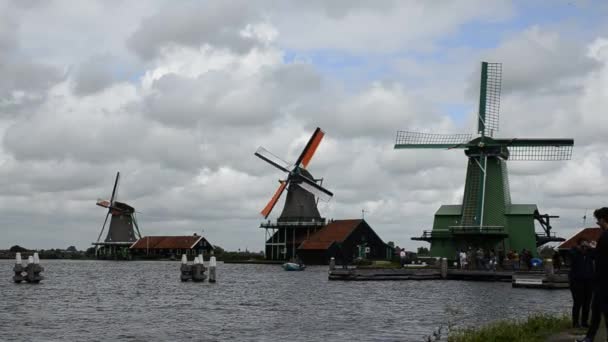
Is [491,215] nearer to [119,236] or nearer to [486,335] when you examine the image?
[486,335]

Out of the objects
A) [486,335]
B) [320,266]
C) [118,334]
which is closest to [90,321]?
[118,334]

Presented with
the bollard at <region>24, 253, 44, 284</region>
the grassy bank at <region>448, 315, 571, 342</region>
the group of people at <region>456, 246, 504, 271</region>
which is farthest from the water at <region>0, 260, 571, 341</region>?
the group of people at <region>456, 246, 504, 271</region>

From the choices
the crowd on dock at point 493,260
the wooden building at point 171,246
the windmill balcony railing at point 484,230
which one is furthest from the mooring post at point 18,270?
the wooden building at point 171,246

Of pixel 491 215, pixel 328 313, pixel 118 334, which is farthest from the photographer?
pixel 491 215

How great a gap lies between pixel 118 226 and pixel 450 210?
75227 mm

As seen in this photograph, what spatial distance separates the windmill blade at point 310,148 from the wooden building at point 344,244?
25.9ft

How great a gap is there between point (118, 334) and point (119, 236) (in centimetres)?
10515

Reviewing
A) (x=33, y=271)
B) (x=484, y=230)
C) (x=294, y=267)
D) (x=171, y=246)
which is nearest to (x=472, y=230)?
(x=484, y=230)

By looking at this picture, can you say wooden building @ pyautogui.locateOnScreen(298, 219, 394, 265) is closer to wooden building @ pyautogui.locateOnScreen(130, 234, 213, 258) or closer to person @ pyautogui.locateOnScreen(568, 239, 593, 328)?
wooden building @ pyautogui.locateOnScreen(130, 234, 213, 258)

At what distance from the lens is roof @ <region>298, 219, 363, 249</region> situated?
81625 mm

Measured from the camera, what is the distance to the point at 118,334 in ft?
73.9

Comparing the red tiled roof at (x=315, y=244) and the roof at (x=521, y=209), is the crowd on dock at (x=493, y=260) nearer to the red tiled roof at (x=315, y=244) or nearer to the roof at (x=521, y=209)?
the roof at (x=521, y=209)

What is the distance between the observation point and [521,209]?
2372 inches

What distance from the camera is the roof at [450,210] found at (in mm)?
62847
